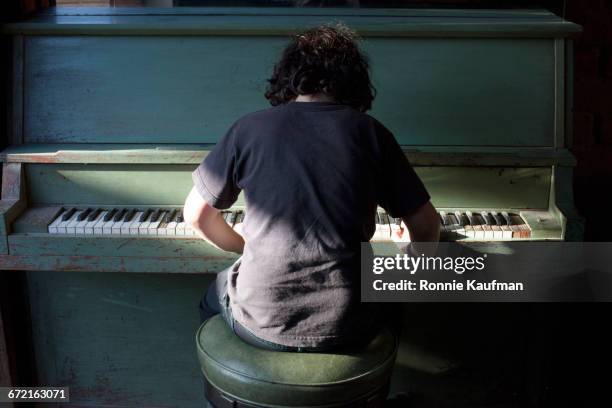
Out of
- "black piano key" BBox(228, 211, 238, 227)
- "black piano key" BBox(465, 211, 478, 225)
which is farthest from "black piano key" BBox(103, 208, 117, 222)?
"black piano key" BBox(465, 211, 478, 225)

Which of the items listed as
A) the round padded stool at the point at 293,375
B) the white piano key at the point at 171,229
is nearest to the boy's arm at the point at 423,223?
the round padded stool at the point at 293,375

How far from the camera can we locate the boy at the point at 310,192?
5.32 feet

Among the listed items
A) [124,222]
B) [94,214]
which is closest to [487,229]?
[124,222]

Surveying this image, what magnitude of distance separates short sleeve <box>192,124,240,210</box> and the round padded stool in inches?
14.3

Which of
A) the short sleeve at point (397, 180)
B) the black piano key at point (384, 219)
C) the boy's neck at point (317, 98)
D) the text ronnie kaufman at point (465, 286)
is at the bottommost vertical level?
the text ronnie kaufman at point (465, 286)

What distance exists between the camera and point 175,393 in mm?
→ 2746

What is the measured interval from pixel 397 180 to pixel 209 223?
1.65 ft

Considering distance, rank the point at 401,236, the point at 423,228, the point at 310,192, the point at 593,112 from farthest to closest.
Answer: the point at 593,112 < the point at 401,236 < the point at 423,228 < the point at 310,192

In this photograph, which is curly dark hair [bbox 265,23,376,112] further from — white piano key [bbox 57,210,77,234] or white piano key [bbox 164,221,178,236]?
white piano key [bbox 57,210,77,234]

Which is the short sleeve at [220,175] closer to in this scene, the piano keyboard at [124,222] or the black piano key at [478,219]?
the piano keyboard at [124,222]

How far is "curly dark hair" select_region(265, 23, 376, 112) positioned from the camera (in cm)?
170

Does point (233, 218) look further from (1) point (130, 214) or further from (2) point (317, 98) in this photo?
(2) point (317, 98)

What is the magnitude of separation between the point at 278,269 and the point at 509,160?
1.02 meters

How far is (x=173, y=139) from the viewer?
8.05 feet
